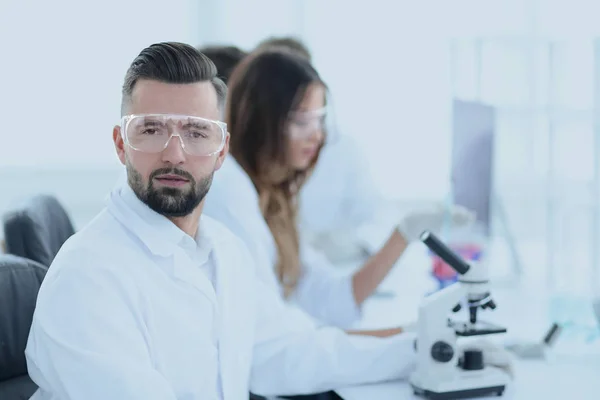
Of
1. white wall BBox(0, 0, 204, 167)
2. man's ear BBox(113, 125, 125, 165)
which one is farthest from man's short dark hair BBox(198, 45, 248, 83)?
white wall BBox(0, 0, 204, 167)

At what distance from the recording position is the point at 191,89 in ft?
4.31

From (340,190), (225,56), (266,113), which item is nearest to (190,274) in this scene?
(266,113)

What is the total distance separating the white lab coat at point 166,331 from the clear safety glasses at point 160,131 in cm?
11

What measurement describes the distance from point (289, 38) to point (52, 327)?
80.2 inches

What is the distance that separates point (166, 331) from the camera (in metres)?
1.35

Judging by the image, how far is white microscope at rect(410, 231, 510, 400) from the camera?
4.88 ft

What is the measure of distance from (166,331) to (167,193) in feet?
0.75

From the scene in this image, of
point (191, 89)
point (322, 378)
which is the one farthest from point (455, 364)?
point (191, 89)

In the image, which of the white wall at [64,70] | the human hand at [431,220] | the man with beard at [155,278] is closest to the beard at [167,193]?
the man with beard at [155,278]

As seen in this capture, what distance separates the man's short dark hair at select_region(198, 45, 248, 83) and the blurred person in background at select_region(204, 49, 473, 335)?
0.69 feet

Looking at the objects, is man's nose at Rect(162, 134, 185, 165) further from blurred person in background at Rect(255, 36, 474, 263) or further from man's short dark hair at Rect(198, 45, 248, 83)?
blurred person in background at Rect(255, 36, 474, 263)

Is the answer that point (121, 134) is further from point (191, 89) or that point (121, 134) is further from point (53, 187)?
point (53, 187)

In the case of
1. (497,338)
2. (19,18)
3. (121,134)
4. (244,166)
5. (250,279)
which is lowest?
(497,338)

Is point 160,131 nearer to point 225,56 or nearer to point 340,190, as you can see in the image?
point 225,56
